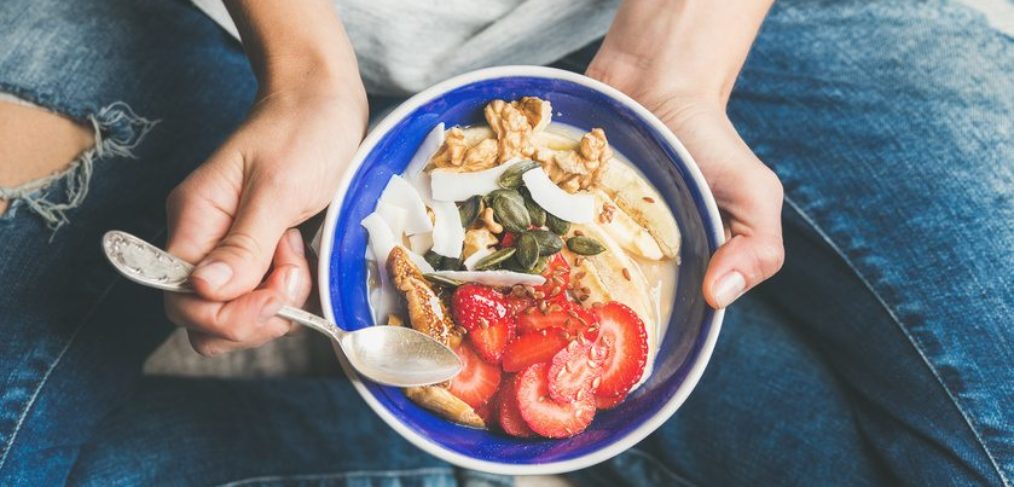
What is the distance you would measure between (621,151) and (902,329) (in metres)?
0.49

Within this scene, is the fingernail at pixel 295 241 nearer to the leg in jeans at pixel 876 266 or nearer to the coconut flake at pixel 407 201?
the coconut flake at pixel 407 201

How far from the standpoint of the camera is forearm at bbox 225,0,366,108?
92 centimetres

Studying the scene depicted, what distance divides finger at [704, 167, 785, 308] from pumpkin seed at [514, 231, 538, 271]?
0.18 metres

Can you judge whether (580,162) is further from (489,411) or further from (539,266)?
(489,411)

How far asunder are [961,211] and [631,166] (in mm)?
496

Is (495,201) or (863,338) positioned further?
(863,338)

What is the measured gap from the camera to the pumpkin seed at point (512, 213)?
2.84 ft

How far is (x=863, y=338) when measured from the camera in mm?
1132

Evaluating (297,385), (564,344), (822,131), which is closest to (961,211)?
(822,131)

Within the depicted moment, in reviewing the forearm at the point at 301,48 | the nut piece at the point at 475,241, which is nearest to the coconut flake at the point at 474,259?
the nut piece at the point at 475,241

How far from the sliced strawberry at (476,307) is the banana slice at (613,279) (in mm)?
94

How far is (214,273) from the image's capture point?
29.5 inches

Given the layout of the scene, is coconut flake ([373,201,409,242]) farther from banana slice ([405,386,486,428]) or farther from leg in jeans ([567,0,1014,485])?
leg in jeans ([567,0,1014,485])

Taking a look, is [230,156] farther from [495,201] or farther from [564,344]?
[564,344]
